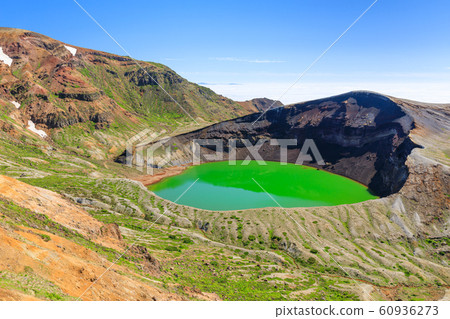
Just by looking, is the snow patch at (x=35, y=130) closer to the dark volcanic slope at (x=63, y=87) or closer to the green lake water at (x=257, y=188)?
the dark volcanic slope at (x=63, y=87)

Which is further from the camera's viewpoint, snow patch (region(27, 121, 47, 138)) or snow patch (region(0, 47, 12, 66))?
snow patch (region(0, 47, 12, 66))

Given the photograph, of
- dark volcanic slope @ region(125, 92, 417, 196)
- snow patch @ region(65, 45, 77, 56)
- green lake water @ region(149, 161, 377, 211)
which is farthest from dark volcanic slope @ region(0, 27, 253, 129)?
green lake water @ region(149, 161, 377, 211)

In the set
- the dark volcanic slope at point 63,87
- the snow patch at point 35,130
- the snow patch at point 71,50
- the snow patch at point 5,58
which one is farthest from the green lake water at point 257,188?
the snow patch at point 71,50

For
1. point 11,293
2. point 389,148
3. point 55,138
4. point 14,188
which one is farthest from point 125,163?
point 389,148

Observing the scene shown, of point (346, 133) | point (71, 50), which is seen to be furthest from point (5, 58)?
point (346, 133)

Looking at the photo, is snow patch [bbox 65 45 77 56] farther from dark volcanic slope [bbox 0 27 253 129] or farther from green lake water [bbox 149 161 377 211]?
green lake water [bbox 149 161 377 211]

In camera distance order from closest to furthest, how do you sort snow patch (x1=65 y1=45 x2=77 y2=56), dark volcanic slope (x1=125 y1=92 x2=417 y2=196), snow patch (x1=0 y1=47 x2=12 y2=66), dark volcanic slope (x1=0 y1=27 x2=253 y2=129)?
dark volcanic slope (x1=125 y1=92 x2=417 y2=196)
dark volcanic slope (x1=0 y1=27 x2=253 y2=129)
snow patch (x1=0 y1=47 x2=12 y2=66)
snow patch (x1=65 y1=45 x2=77 y2=56)

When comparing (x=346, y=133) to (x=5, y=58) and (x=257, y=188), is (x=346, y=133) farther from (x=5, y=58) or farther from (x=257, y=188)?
(x=5, y=58)
